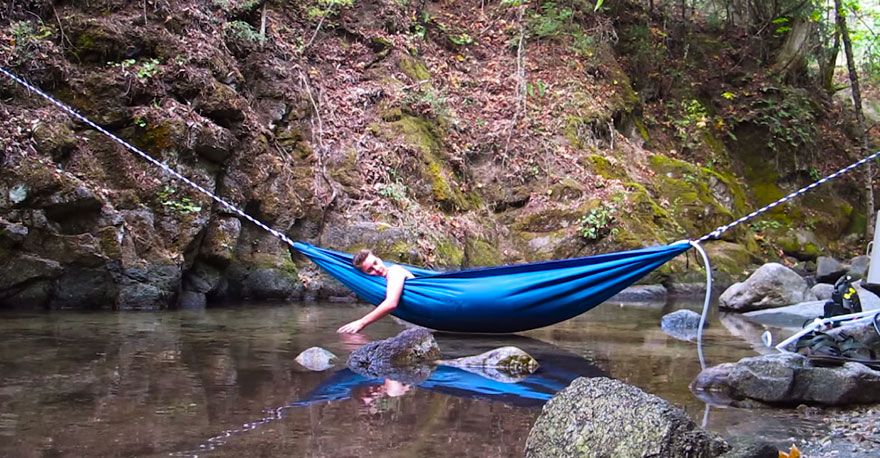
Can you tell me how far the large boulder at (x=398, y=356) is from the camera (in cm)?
406

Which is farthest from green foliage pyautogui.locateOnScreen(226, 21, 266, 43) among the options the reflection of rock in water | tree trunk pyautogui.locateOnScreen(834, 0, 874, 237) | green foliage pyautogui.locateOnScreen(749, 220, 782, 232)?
tree trunk pyautogui.locateOnScreen(834, 0, 874, 237)

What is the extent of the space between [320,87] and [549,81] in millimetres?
4238

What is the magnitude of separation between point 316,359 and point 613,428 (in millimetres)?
2301

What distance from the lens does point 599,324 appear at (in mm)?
6680

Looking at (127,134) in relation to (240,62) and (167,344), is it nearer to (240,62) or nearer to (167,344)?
(240,62)

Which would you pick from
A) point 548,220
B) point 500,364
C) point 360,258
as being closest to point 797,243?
point 548,220

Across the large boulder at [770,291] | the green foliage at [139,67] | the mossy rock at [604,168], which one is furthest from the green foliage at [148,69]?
the large boulder at [770,291]

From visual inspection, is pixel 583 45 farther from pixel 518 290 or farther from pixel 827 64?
pixel 518 290

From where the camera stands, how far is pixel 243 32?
8.87m

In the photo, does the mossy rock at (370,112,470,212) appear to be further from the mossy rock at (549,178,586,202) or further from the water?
the water

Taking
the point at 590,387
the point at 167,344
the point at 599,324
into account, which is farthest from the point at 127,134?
the point at 590,387

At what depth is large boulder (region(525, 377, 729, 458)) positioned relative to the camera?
2164mm

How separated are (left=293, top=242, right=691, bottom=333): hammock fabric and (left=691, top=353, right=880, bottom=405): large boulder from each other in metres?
1.03

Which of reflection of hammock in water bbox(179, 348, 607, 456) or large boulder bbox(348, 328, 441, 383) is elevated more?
large boulder bbox(348, 328, 441, 383)
